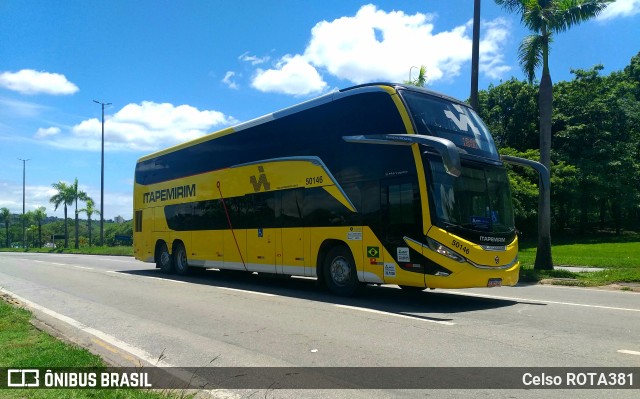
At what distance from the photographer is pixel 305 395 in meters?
5.08

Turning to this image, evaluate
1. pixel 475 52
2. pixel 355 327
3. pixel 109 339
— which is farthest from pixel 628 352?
pixel 475 52

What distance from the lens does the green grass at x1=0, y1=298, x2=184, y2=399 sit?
15.8 feet

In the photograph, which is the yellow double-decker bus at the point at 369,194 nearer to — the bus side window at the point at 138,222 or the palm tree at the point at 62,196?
the bus side window at the point at 138,222

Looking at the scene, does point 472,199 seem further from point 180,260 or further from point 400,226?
point 180,260

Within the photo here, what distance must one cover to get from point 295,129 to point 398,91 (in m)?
3.41

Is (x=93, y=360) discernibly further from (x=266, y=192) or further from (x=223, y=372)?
(x=266, y=192)

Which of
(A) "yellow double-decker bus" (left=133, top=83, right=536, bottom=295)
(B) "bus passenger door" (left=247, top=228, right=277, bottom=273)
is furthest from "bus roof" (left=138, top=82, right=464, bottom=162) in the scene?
(B) "bus passenger door" (left=247, top=228, right=277, bottom=273)

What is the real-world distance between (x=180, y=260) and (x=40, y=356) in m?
12.3

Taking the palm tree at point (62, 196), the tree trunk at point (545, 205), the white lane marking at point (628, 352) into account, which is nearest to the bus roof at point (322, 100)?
the white lane marking at point (628, 352)

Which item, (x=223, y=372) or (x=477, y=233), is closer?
(x=223, y=372)

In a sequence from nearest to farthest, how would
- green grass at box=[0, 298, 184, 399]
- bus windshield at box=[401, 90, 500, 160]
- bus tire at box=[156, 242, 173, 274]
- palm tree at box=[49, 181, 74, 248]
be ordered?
green grass at box=[0, 298, 184, 399], bus windshield at box=[401, 90, 500, 160], bus tire at box=[156, 242, 173, 274], palm tree at box=[49, 181, 74, 248]

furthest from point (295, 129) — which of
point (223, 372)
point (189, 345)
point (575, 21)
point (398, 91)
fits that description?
point (575, 21)

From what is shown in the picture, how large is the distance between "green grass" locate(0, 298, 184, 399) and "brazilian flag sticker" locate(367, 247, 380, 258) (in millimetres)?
5973

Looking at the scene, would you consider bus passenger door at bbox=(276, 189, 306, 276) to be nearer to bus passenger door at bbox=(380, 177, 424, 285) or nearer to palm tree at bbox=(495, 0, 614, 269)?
bus passenger door at bbox=(380, 177, 424, 285)
